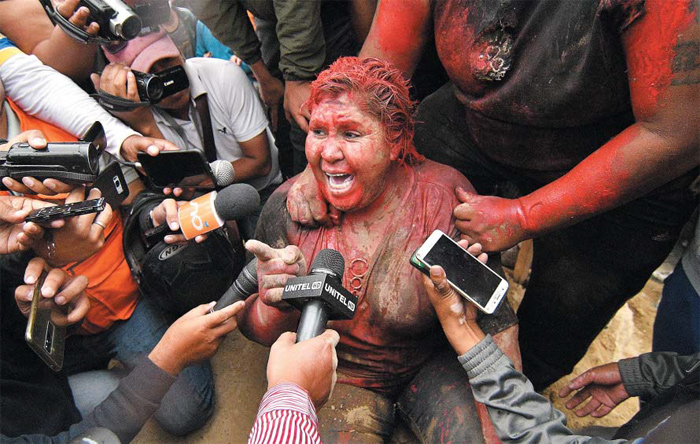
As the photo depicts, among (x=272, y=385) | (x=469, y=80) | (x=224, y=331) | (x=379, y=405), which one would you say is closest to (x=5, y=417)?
(x=224, y=331)

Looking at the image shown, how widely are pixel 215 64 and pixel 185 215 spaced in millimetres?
1694

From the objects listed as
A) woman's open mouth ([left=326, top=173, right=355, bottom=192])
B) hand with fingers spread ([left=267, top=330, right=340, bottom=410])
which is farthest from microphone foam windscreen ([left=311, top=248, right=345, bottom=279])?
woman's open mouth ([left=326, top=173, right=355, bottom=192])

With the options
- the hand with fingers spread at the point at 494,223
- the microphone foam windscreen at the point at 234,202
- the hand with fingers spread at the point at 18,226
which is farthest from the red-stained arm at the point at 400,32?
the hand with fingers spread at the point at 18,226

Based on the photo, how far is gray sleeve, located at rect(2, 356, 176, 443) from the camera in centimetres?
224

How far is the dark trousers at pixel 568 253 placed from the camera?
2.45 metres

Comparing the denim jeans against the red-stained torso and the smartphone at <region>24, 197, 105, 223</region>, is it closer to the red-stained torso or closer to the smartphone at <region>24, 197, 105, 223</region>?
the red-stained torso

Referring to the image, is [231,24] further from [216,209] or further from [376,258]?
[376,258]

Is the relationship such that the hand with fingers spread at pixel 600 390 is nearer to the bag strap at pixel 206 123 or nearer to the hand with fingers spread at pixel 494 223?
the hand with fingers spread at pixel 494 223

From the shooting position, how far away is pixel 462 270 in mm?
2006

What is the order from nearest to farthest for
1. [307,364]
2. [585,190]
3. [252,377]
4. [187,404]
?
[307,364] < [585,190] < [187,404] < [252,377]

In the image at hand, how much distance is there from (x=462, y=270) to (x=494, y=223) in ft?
1.09

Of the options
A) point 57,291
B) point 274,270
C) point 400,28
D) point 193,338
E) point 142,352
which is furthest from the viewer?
point 142,352

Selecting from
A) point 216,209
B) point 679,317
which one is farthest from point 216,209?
point 679,317

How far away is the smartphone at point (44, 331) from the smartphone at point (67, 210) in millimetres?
326
